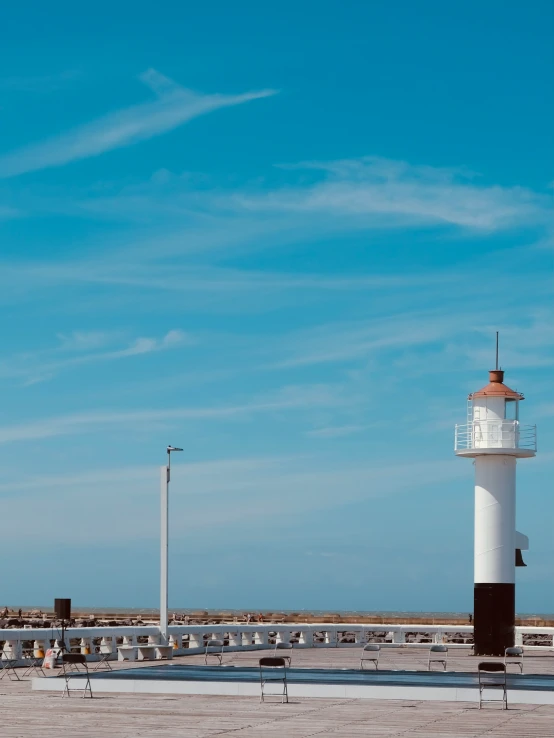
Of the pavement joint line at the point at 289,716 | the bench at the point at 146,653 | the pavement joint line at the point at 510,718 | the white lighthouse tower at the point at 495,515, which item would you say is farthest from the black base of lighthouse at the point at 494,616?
the pavement joint line at the point at 289,716

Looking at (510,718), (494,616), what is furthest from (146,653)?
(510,718)

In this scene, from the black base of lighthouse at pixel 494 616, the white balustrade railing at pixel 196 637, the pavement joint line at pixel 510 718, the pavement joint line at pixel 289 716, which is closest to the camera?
the pavement joint line at pixel 289 716

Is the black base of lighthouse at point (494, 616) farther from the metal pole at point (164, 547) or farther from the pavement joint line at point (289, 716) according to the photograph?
the pavement joint line at point (289, 716)

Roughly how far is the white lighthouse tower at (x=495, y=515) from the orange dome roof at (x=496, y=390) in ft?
0.08

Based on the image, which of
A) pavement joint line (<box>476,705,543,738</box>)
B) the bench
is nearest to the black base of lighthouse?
the bench

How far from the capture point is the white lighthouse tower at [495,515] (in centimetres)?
3131

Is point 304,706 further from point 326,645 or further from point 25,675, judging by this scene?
point 326,645

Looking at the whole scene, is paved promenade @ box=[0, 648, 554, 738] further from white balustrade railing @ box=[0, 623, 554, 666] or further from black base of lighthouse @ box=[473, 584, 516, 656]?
black base of lighthouse @ box=[473, 584, 516, 656]

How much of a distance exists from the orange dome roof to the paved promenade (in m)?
14.0

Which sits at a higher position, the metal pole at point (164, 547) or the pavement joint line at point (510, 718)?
the metal pole at point (164, 547)

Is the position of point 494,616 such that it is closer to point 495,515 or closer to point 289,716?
point 495,515

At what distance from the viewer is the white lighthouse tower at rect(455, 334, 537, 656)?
31312 mm

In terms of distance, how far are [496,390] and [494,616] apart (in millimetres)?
5743

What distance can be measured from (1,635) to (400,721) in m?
12.3
